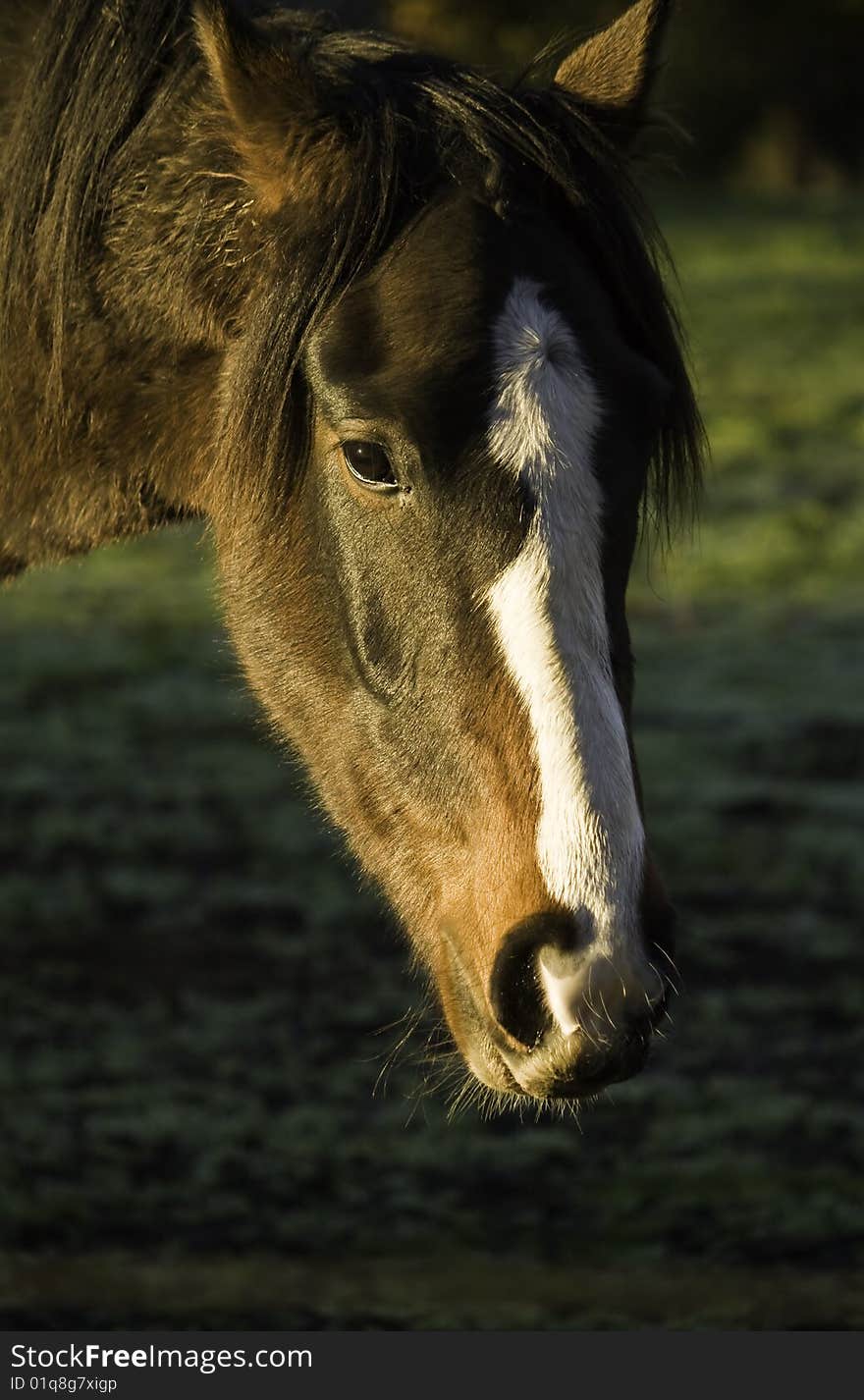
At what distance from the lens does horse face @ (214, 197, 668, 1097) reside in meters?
2.39

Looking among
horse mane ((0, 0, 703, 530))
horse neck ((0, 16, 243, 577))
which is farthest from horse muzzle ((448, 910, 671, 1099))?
horse neck ((0, 16, 243, 577))

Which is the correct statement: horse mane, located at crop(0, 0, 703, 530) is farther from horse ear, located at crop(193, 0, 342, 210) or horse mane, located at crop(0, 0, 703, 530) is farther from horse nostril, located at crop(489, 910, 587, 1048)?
horse nostril, located at crop(489, 910, 587, 1048)

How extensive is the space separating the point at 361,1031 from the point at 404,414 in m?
2.95

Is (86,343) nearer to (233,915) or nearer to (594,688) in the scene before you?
(594,688)

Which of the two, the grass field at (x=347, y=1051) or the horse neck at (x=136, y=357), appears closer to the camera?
the horse neck at (x=136, y=357)

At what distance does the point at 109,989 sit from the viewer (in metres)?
5.39

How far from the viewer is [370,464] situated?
2.65 meters

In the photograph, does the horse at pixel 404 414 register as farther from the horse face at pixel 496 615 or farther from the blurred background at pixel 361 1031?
the blurred background at pixel 361 1031

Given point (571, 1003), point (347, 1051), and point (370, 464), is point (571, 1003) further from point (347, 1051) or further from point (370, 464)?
point (347, 1051)

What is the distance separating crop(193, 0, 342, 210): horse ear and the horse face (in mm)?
233

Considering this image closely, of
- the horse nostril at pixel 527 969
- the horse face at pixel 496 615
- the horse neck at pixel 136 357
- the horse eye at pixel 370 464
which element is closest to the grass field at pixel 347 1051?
the horse neck at pixel 136 357

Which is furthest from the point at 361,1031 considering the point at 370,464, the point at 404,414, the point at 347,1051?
the point at 404,414

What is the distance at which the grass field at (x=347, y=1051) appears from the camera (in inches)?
158

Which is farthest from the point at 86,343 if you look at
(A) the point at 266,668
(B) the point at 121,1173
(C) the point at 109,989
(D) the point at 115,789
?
(D) the point at 115,789
